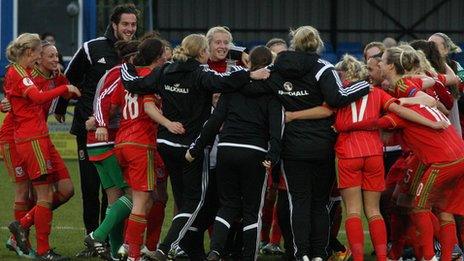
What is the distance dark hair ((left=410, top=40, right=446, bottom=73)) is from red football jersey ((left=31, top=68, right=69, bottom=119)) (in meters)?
2.97

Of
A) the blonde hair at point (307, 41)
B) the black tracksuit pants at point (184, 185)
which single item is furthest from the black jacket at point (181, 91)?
the blonde hair at point (307, 41)

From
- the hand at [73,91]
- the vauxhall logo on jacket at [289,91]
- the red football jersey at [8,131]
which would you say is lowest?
the red football jersey at [8,131]

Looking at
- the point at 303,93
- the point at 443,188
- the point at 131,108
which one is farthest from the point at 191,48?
the point at 443,188

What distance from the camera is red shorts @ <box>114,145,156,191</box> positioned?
388 inches

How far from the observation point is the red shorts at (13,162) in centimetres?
1054

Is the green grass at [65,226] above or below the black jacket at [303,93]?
below

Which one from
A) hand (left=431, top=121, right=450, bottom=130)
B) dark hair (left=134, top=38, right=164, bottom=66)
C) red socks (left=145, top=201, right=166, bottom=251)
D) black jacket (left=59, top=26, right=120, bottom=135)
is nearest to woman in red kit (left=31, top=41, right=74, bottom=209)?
black jacket (left=59, top=26, right=120, bottom=135)

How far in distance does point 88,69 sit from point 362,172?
2.74 m

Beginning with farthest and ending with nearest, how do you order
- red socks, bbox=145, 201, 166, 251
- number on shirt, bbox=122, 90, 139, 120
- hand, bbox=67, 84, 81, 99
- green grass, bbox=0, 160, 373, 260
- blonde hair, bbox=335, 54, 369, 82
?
green grass, bbox=0, 160, 373, 260 → red socks, bbox=145, 201, 166, 251 → hand, bbox=67, 84, 81, 99 → number on shirt, bbox=122, 90, 139, 120 → blonde hair, bbox=335, 54, 369, 82

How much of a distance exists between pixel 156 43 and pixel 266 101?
104cm

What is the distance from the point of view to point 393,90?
9867 mm

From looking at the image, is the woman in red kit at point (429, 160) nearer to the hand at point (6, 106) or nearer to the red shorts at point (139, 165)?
the red shorts at point (139, 165)

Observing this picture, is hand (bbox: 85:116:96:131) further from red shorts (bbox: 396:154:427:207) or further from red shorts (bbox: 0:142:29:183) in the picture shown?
red shorts (bbox: 396:154:427:207)

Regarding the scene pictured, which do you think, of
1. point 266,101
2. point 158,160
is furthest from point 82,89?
point 266,101
